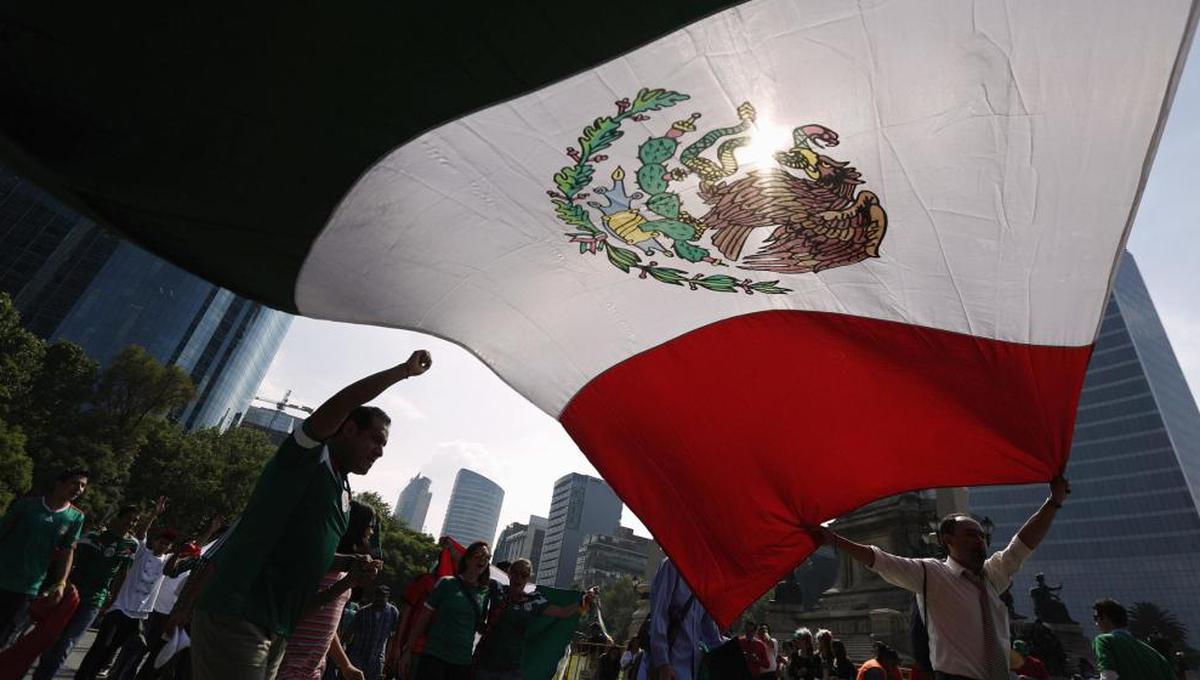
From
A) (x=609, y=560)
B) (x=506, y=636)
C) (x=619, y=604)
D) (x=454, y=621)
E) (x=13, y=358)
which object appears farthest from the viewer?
(x=609, y=560)

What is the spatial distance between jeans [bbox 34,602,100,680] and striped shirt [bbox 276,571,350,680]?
3341 millimetres

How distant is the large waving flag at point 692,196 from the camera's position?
2.08 metres

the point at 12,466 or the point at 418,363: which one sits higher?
the point at 12,466

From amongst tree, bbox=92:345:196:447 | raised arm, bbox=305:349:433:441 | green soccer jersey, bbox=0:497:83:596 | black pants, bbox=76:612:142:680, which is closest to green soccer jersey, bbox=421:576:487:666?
raised arm, bbox=305:349:433:441

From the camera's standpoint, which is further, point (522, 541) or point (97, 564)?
point (522, 541)

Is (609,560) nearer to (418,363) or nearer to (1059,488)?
(1059,488)

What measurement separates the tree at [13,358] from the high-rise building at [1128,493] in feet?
364

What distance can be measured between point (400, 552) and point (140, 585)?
1767 inches

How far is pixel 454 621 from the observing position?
15.2 feet

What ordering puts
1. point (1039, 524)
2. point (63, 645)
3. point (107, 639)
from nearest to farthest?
point (1039, 524), point (63, 645), point (107, 639)

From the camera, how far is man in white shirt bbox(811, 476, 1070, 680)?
2.96 meters

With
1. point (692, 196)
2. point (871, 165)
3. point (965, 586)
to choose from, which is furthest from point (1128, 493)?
point (692, 196)

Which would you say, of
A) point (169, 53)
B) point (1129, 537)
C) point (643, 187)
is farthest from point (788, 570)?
point (1129, 537)

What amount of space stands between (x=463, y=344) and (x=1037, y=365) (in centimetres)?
303
